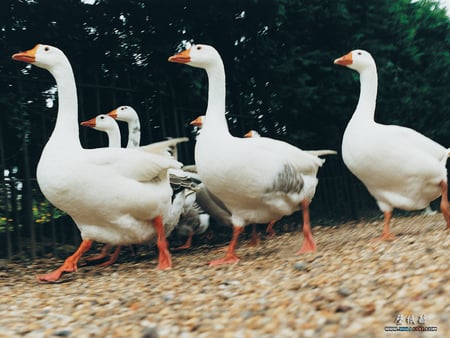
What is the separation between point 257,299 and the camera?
3.05 m

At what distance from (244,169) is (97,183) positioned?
4.47 ft

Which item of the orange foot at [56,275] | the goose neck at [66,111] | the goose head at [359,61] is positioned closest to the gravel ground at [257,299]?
the orange foot at [56,275]

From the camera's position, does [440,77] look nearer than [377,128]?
No

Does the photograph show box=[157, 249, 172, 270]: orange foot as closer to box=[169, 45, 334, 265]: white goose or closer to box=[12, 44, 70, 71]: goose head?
box=[169, 45, 334, 265]: white goose

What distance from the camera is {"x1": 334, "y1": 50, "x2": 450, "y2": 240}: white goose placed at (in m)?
5.42

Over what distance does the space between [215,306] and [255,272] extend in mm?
1175

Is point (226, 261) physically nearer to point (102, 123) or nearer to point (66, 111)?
point (66, 111)

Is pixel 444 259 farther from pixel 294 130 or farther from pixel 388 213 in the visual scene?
pixel 294 130

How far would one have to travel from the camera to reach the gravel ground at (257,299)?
2443 mm

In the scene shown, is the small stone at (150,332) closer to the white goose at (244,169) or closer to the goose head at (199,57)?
the white goose at (244,169)

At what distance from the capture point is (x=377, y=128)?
18.2ft

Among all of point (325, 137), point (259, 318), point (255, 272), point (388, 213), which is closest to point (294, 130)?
point (325, 137)

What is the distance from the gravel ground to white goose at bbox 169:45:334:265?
63 centimetres

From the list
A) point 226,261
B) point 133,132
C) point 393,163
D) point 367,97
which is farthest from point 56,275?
point 367,97
